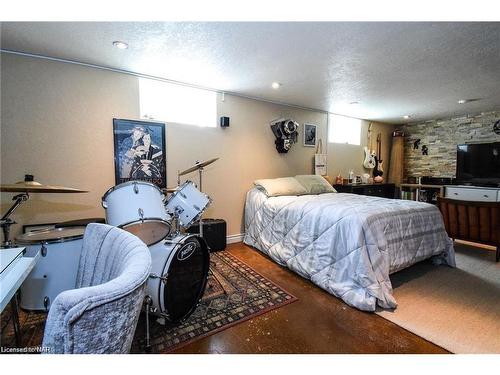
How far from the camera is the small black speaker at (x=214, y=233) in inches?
121

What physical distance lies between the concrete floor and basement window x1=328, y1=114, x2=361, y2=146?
3454 millimetres

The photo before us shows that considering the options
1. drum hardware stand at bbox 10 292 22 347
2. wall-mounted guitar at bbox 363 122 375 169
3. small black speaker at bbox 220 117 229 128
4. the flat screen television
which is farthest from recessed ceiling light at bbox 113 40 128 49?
the flat screen television

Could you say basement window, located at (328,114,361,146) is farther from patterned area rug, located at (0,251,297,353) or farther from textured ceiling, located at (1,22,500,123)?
patterned area rug, located at (0,251,297,353)

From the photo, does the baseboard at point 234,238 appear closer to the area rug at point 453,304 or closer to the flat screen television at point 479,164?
the area rug at point 453,304

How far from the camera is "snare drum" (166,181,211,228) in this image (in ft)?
6.84

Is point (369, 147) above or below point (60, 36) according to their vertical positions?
below

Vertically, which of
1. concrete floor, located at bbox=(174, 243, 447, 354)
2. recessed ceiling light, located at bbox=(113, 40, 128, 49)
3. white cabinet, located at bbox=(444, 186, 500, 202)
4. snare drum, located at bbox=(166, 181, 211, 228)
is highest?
recessed ceiling light, located at bbox=(113, 40, 128, 49)

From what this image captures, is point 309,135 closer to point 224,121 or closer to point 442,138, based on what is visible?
point 224,121

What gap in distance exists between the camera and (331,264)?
2174mm

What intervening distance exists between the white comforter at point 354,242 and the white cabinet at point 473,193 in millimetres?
2396
